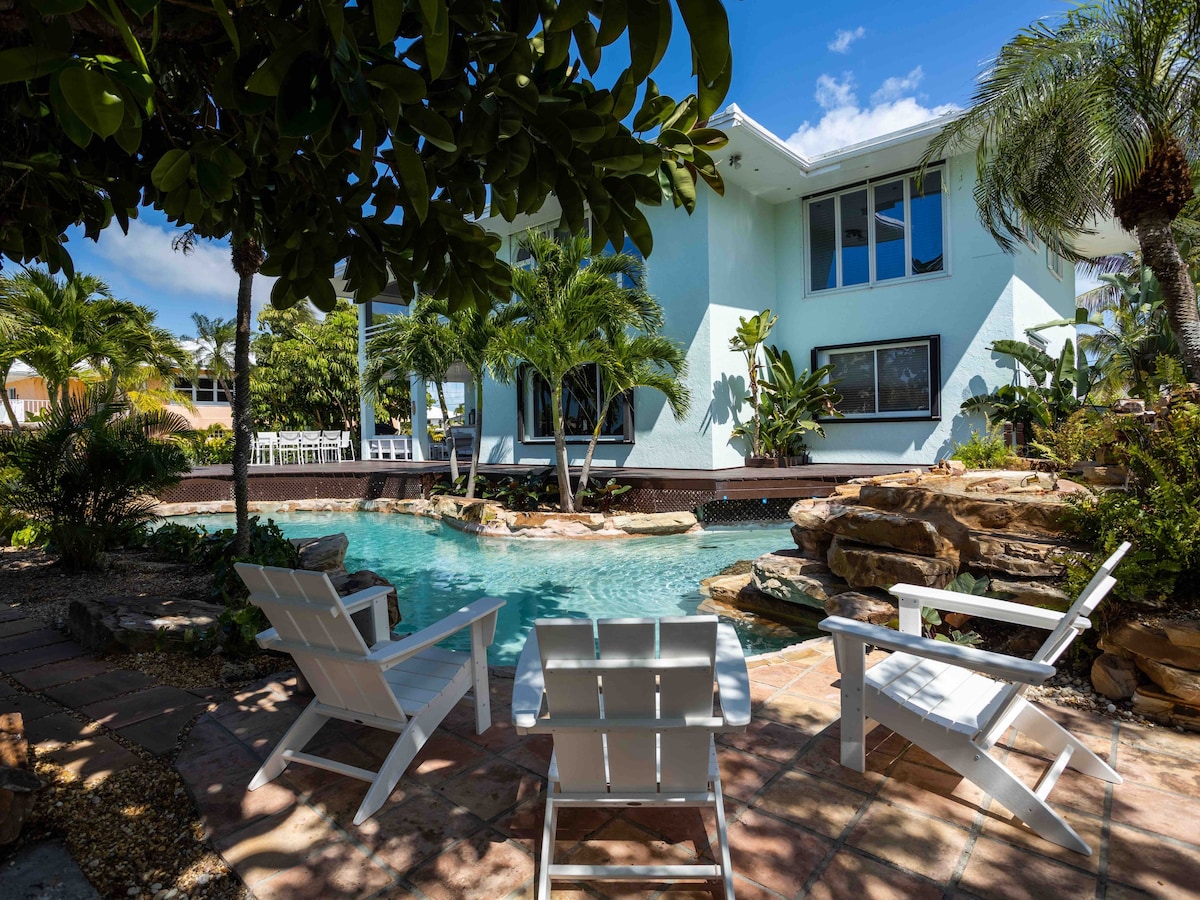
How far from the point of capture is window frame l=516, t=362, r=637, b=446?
1484cm

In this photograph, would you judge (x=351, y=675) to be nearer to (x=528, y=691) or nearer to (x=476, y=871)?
(x=528, y=691)

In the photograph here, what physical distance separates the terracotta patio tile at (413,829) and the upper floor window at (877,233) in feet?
44.9

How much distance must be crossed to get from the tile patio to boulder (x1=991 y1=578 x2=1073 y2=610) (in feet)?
3.49

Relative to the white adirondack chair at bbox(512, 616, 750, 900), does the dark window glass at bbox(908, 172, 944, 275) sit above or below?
above

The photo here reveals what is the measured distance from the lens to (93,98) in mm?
1259

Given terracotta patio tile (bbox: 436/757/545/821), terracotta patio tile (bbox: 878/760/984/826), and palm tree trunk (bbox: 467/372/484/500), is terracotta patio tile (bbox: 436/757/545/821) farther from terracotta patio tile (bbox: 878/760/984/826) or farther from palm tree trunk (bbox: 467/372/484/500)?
palm tree trunk (bbox: 467/372/484/500)

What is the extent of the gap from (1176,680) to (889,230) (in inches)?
482

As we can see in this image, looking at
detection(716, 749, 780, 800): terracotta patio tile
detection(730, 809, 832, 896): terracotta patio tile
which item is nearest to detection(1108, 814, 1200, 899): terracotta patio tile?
detection(730, 809, 832, 896): terracotta patio tile

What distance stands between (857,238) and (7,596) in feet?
49.7

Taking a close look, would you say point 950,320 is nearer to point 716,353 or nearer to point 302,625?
point 716,353

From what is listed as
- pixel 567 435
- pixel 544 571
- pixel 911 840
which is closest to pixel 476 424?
pixel 567 435

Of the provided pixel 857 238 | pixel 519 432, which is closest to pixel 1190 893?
pixel 857 238

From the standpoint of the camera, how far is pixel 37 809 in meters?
2.61

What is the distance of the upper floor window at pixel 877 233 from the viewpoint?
1290 centimetres
